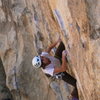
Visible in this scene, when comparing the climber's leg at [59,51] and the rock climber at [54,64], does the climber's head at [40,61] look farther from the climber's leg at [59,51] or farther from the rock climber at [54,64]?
the climber's leg at [59,51]

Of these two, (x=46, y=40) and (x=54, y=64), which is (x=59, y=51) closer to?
(x=54, y=64)

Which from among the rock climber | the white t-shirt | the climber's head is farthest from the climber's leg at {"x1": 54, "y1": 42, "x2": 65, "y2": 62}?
the climber's head

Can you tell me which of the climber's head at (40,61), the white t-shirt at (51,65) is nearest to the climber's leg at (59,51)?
the white t-shirt at (51,65)

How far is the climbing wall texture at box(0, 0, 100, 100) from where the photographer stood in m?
5.24

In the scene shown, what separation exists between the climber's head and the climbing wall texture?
1.62ft

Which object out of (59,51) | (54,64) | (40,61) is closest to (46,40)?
(59,51)

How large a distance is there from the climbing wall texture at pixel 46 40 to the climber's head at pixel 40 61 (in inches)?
19.4

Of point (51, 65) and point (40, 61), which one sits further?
point (51, 65)

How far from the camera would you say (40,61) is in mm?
7004

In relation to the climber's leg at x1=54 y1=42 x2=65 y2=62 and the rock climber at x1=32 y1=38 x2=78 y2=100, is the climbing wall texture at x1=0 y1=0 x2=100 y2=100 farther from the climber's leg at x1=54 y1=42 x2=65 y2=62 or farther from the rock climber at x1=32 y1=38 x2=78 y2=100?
the climber's leg at x1=54 y1=42 x2=65 y2=62

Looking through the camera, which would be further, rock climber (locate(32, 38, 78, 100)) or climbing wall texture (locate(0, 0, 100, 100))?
rock climber (locate(32, 38, 78, 100))

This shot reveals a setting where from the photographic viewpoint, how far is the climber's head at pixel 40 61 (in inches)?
275

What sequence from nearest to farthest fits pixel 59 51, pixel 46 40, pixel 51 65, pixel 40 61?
pixel 40 61 → pixel 51 65 → pixel 59 51 → pixel 46 40

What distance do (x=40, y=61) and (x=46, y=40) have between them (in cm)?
208
